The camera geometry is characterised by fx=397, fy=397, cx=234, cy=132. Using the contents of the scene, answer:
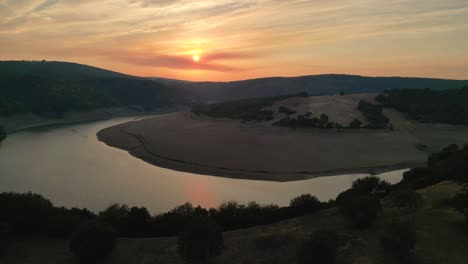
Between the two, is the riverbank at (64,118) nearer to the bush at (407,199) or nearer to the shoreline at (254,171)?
the shoreline at (254,171)

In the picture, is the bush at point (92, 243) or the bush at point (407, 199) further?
the bush at point (407, 199)

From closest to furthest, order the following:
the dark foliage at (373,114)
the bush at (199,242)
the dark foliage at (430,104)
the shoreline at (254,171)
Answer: the bush at (199,242) < the shoreline at (254,171) < the dark foliage at (373,114) < the dark foliage at (430,104)

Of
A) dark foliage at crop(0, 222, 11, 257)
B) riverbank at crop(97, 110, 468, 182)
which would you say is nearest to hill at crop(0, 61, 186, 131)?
riverbank at crop(97, 110, 468, 182)

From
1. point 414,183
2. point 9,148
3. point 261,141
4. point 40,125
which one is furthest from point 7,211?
point 40,125

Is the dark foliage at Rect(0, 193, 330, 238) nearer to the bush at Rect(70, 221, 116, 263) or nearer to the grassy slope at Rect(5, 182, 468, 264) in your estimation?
the grassy slope at Rect(5, 182, 468, 264)

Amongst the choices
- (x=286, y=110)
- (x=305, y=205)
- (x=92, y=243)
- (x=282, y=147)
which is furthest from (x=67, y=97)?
(x=92, y=243)

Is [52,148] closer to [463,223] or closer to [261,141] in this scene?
[261,141]

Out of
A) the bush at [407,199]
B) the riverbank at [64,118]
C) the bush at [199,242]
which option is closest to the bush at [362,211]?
the bush at [407,199]
